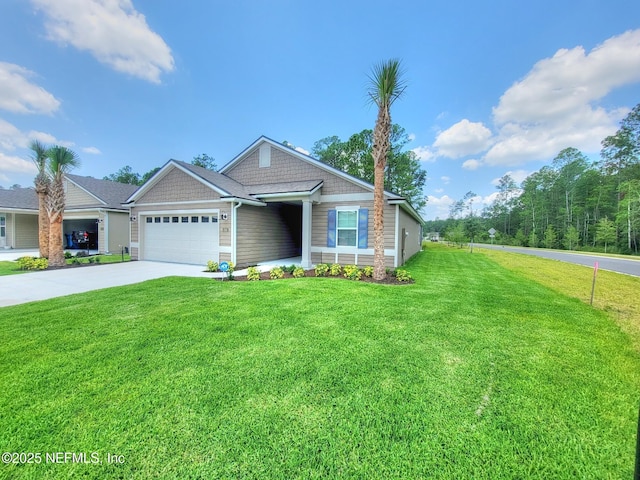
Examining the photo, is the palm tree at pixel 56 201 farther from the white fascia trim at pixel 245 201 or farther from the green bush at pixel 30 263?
the white fascia trim at pixel 245 201

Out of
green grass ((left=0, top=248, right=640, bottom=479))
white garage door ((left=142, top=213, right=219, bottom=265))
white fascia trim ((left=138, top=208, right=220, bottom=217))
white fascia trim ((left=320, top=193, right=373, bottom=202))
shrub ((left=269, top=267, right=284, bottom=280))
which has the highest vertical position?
white fascia trim ((left=320, top=193, right=373, bottom=202))

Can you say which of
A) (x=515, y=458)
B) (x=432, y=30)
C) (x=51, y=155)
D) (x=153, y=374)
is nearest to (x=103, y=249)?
(x=51, y=155)

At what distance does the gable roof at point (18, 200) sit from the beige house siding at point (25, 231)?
0.88 meters

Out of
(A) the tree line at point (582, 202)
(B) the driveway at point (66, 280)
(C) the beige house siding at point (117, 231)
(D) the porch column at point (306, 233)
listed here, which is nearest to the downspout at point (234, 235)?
(B) the driveway at point (66, 280)

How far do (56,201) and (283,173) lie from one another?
9623mm

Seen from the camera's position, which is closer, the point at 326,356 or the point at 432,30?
the point at 326,356

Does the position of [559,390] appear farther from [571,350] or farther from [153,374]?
[153,374]

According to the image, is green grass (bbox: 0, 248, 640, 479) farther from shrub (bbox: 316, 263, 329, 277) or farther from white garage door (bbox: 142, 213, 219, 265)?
white garage door (bbox: 142, 213, 219, 265)

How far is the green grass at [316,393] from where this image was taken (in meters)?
1.86

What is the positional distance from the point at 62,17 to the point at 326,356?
16929mm

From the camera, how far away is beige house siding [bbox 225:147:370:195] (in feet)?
37.6

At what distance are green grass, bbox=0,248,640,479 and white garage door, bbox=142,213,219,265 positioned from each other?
6636 mm

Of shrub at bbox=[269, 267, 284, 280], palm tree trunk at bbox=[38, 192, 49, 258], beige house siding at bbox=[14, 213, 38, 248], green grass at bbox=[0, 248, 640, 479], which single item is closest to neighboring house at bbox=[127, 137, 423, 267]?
shrub at bbox=[269, 267, 284, 280]

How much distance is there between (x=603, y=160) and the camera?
114ft
